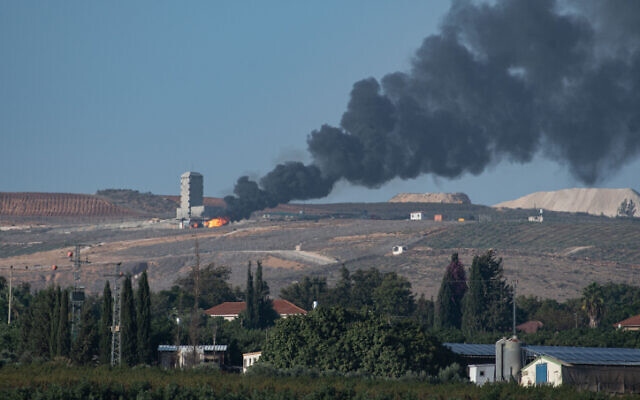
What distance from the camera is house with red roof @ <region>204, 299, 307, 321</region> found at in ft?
544

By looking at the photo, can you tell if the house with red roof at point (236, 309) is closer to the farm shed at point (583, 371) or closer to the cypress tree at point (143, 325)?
the cypress tree at point (143, 325)

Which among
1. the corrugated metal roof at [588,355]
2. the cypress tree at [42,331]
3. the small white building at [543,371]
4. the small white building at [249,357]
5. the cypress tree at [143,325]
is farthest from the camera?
the small white building at [249,357]

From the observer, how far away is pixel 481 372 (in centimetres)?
9375

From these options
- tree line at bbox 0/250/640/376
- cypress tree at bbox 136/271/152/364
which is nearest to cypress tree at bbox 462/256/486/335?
tree line at bbox 0/250/640/376

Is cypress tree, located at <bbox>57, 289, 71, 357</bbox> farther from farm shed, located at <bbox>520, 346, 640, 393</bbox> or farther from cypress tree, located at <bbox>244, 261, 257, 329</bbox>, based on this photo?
cypress tree, located at <bbox>244, 261, 257, 329</bbox>

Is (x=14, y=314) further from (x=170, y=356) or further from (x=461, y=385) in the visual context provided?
(x=461, y=385)

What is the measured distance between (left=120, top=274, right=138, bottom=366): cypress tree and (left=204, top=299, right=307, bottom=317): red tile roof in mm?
63885

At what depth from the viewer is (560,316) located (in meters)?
→ 172

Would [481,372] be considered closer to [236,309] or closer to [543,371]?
[543,371]

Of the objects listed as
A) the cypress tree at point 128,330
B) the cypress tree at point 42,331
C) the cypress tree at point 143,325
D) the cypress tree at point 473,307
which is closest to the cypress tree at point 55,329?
the cypress tree at point 42,331

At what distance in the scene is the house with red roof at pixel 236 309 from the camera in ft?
544

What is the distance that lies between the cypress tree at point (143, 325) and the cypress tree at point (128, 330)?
367 mm

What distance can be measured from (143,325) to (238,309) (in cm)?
6757

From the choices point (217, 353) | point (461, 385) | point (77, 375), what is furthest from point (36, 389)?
point (217, 353)
